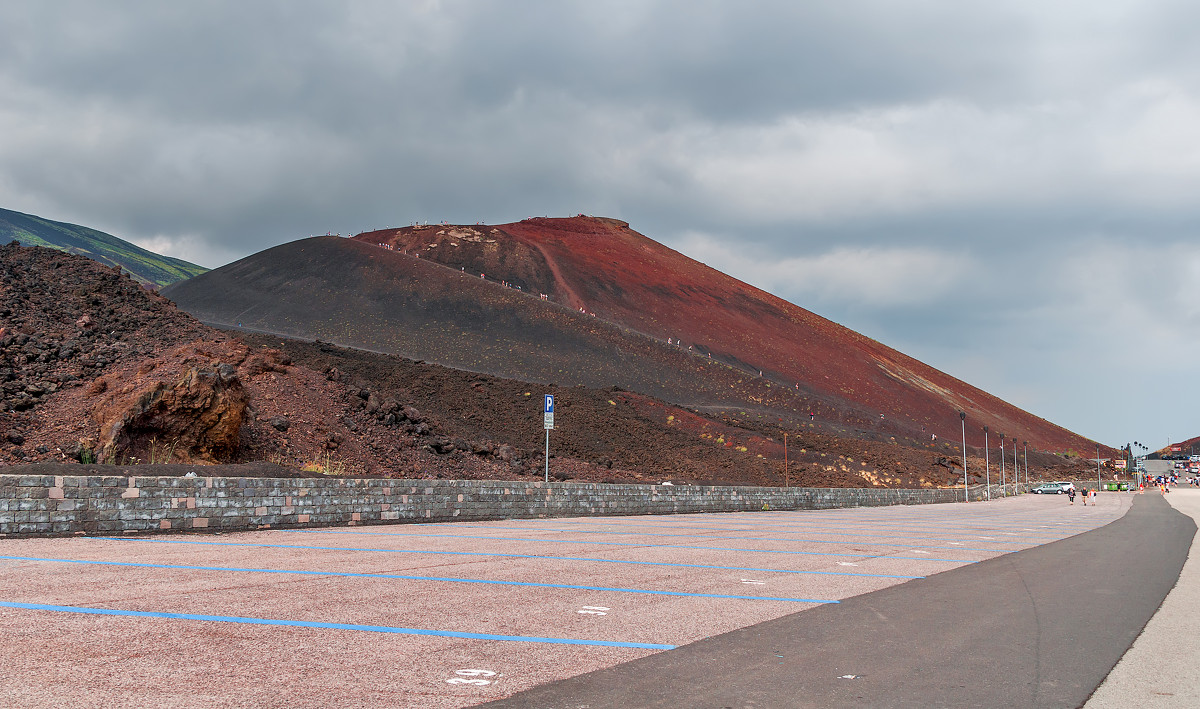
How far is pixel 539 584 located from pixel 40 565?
5.65m

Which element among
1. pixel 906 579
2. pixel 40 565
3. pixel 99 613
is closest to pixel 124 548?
pixel 40 565

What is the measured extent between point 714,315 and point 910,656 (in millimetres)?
116634

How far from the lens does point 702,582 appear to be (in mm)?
9742

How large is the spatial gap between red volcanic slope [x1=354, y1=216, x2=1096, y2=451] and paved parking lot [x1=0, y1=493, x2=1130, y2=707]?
298 ft

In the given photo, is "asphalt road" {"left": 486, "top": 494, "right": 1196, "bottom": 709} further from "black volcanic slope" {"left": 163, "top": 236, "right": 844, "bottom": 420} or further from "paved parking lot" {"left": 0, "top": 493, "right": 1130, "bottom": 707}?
"black volcanic slope" {"left": 163, "top": 236, "right": 844, "bottom": 420}

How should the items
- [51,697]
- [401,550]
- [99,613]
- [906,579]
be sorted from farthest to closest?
[401,550]
[906,579]
[99,613]
[51,697]

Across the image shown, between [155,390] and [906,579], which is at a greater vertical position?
[155,390]

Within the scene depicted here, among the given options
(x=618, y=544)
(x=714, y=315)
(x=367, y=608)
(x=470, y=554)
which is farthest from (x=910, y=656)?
(x=714, y=315)

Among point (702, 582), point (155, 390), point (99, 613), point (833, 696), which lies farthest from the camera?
point (155, 390)

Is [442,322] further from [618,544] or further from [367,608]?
[367,608]

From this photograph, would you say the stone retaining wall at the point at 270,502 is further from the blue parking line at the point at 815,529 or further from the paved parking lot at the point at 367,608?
the blue parking line at the point at 815,529

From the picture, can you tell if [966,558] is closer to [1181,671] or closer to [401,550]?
[1181,671]

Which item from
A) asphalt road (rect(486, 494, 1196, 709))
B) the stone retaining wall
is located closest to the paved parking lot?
asphalt road (rect(486, 494, 1196, 709))

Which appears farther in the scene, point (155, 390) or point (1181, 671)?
point (155, 390)
